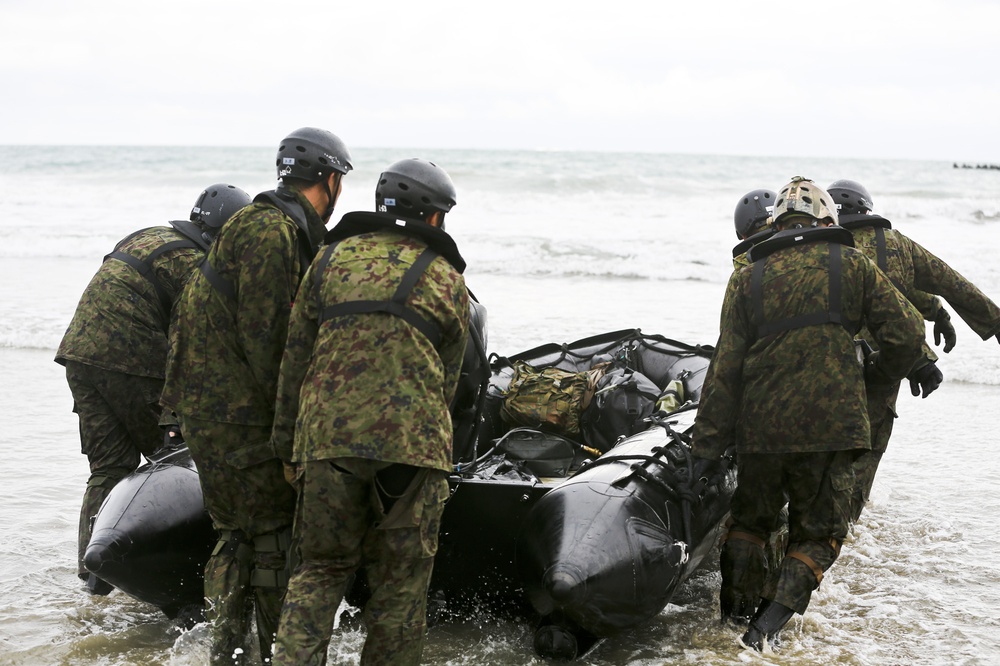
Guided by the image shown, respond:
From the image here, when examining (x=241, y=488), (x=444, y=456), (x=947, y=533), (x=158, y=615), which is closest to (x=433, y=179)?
(x=444, y=456)

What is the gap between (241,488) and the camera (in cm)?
366

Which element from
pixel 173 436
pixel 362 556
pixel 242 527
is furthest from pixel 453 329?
pixel 173 436

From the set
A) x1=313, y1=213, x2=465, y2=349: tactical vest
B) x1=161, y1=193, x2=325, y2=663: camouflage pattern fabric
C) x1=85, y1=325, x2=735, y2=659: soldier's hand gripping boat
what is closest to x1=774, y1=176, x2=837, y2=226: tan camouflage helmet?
x1=85, y1=325, x2=735, y2=659: soldier's hand gripping boat

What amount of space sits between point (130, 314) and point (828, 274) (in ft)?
9.62

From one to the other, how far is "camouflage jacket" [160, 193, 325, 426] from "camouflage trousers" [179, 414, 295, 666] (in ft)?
0.26

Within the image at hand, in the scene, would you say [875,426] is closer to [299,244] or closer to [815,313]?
[815,313]

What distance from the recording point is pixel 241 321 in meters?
3.52

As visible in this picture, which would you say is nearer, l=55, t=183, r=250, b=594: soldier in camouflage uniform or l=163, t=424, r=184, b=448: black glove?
l=163, t=424, r=184, b=448: black glove

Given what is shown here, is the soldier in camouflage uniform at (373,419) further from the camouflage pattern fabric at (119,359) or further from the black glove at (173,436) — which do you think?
the camouflage pattern fabric at (119,359)

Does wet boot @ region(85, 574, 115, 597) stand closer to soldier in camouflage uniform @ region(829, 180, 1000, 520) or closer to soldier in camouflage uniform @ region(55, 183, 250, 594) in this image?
soldier in camouflage uniform @ region(55, 183, 250, 594)

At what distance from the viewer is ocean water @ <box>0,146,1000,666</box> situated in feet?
14.2

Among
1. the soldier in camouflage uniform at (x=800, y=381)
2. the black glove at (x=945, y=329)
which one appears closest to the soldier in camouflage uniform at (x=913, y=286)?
the black glove at (x=945, y=329)

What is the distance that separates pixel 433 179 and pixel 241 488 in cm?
124

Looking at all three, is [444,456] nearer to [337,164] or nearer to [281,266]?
[281,266]
